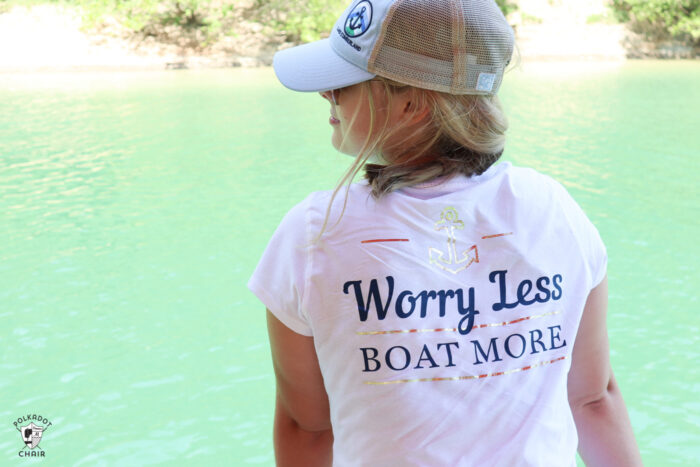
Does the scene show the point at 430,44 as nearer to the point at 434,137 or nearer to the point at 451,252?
the point at 434,137

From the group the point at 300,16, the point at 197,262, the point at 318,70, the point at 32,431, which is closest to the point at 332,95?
the point at 318,70

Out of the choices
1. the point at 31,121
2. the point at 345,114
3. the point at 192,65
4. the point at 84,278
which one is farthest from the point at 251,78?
the point at 345,114

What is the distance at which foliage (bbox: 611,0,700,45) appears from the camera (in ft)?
66.5

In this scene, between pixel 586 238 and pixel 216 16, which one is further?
pixel 216 16

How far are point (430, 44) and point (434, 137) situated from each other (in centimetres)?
10

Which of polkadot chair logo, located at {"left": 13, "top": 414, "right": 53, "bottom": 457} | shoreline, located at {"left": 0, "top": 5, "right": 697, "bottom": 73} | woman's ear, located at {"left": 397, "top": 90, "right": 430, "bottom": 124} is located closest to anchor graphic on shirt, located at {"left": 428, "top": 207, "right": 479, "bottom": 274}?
woman's ear, located at {"left": 397, "top": 90, "right": 430, "bottom": 124}

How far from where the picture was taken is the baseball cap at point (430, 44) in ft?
2.42

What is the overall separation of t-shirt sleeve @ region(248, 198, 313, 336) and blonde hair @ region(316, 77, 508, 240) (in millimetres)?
93

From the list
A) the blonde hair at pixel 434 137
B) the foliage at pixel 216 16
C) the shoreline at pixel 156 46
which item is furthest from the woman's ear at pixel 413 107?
the foliage at pixel 216 16

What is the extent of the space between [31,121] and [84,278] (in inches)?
258

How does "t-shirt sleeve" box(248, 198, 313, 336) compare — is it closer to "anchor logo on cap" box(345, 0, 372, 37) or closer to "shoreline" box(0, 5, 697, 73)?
"anchor logo on cap" box(345, 0, 372, 37)

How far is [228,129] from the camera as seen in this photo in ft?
30.5

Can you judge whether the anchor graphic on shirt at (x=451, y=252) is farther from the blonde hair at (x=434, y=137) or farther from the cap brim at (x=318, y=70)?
the cap brim at (x=318, y=70)

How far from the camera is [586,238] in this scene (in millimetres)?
772
